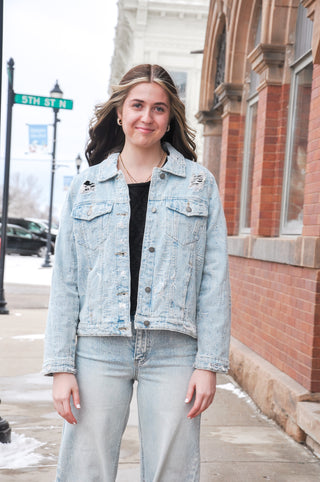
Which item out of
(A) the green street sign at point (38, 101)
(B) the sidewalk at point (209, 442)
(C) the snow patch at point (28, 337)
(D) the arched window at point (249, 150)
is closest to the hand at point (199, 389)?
(B) the sidewalk at point (209, 442)

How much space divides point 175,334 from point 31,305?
1115 centimetres

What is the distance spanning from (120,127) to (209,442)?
2.84 m

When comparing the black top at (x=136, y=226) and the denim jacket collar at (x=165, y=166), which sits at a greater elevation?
the denim jacket collar at (x=165, y=166)

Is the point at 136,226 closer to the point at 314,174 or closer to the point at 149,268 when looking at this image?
the point at 149,268

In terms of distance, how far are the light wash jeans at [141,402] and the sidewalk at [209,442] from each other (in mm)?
1689

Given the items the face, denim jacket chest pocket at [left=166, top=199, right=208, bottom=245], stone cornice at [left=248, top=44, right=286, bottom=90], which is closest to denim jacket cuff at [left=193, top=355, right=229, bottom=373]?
denim jacket chest pocket at [left=166, top=199, right=208, bottom=245]

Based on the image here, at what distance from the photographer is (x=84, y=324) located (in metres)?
2.38

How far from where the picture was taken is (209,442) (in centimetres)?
468

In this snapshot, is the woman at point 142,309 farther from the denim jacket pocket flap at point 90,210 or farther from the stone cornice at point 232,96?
the stone cornice at point 232,96

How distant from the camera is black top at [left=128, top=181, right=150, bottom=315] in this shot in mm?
2402

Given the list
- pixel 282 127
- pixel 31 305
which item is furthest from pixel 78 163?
pixel 282 127

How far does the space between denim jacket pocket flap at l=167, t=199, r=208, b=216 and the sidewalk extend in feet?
7.29

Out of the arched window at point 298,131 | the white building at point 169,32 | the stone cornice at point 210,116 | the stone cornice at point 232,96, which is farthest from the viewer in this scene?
the white building at point 169,32

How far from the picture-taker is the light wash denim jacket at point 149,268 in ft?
7.67
